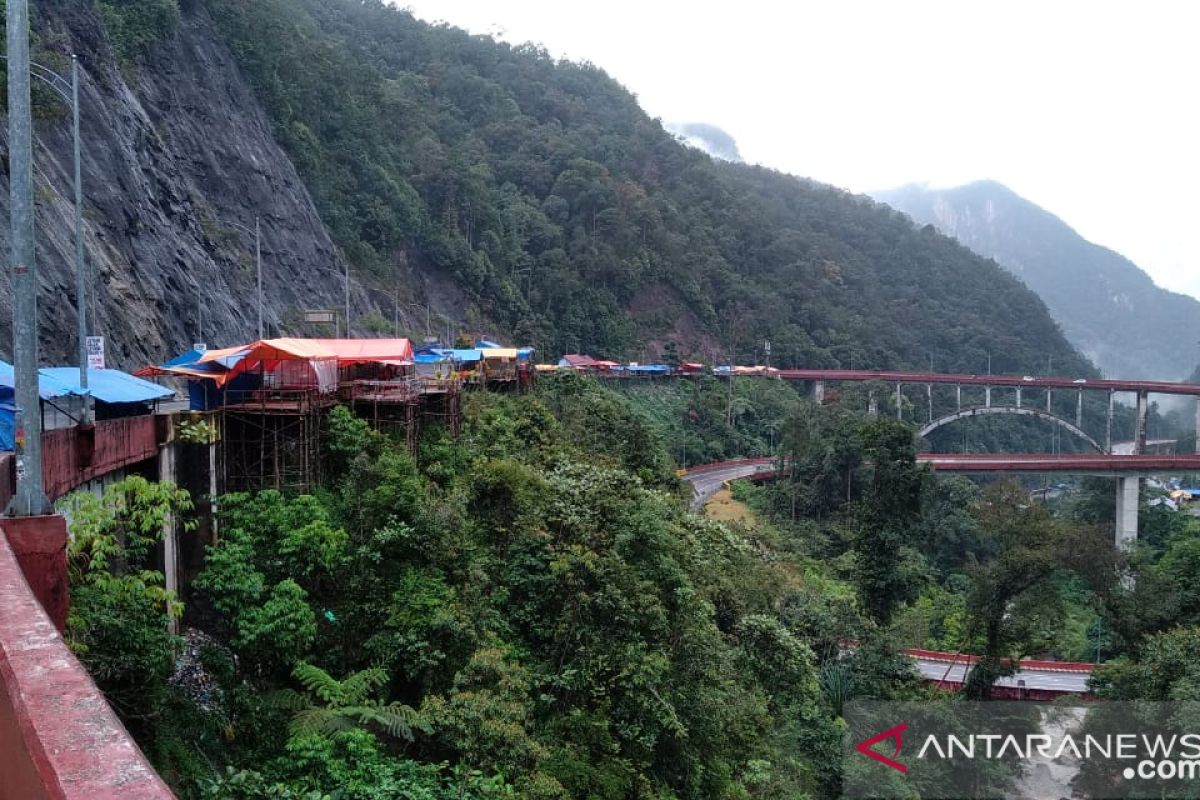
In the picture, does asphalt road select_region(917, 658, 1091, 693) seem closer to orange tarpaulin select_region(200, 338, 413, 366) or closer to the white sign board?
orange tarpaulin select_region(200, 338, 413, 366)

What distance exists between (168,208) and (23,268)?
2453 centimetres

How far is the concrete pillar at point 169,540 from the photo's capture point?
32.5 ft

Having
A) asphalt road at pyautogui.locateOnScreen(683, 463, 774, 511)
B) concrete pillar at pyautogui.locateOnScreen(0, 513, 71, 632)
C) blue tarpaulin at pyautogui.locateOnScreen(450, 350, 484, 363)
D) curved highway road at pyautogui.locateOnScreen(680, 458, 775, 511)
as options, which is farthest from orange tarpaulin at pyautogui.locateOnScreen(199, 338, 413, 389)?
curved highway road at pyautogui.locateOnScreen(680, 458, 775, 511)

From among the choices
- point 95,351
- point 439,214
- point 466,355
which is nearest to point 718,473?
point 466,355

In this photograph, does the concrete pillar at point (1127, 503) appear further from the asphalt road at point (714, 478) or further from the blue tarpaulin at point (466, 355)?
the blue tarpaulin at point (466, 355)

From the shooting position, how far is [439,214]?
190 feet

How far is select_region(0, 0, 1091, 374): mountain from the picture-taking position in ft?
78.0

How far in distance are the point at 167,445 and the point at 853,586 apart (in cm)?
2275

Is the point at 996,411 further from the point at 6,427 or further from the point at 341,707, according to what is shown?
the point at 6,427

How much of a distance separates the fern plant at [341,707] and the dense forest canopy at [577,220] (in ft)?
134

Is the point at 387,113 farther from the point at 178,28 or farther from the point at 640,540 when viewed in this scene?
the point at 640,540

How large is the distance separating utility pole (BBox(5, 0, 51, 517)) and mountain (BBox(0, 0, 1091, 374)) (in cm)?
1274

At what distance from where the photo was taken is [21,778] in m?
2.09

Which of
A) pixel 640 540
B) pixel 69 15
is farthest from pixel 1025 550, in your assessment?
pixel 69 15
